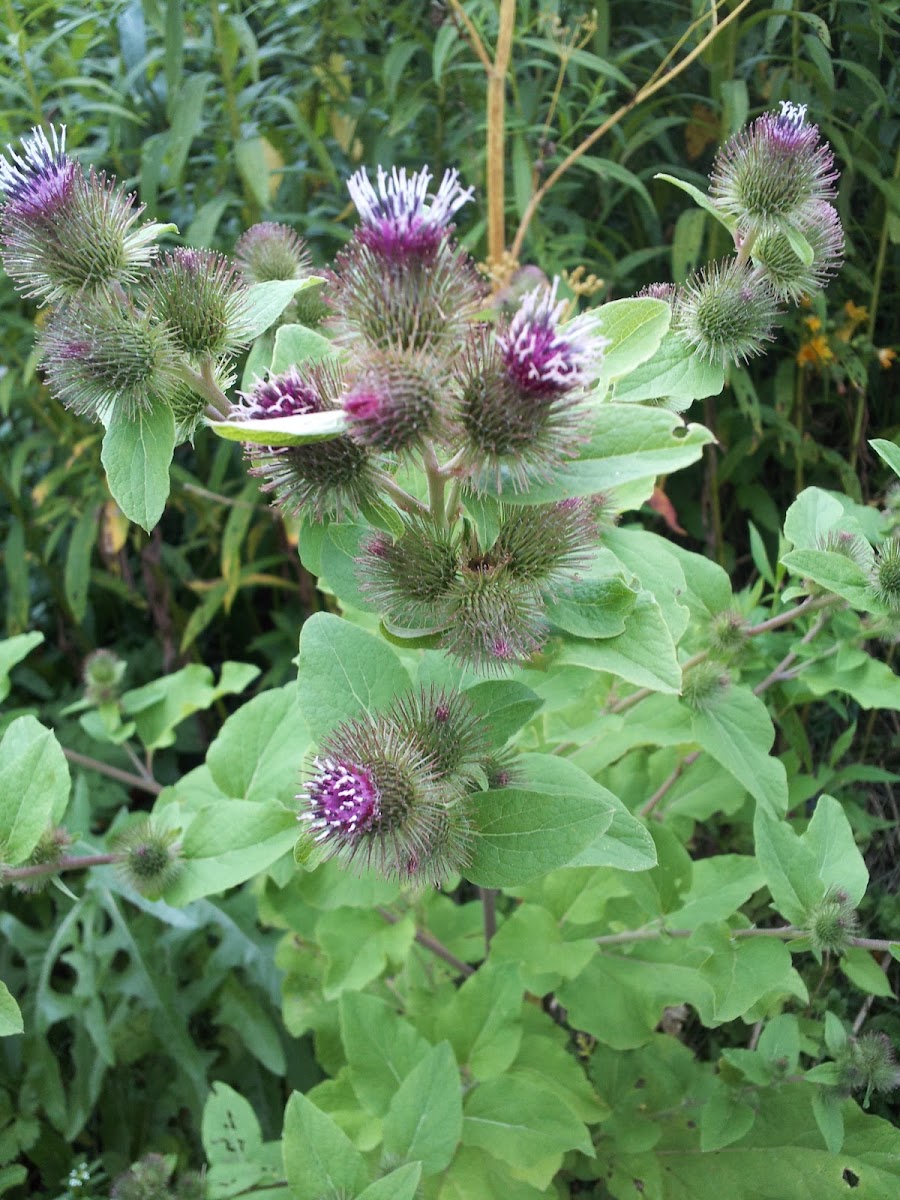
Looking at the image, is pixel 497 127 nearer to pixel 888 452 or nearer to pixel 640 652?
pixel 888 452

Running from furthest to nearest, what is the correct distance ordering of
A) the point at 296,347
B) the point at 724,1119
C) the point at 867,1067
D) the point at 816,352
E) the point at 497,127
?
the point at 816,352 → the point at 497,127 → the point at 724,1119 → the point at 867,1067 → the point at 296,347

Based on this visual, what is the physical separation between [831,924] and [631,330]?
84 cm

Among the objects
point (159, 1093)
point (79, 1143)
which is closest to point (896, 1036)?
point (159, 1093)

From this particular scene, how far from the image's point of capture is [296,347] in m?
1.08

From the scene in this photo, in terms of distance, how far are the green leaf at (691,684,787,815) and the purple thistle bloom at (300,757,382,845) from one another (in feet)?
2.01

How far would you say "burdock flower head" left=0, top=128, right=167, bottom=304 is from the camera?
3.12 feet

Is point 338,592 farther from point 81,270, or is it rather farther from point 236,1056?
point 236,1056

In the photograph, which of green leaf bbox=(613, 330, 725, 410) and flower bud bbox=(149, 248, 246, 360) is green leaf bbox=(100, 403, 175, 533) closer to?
flower bud bbox=(149, 248, 246, 360)

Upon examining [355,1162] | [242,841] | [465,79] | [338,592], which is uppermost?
[465,79]

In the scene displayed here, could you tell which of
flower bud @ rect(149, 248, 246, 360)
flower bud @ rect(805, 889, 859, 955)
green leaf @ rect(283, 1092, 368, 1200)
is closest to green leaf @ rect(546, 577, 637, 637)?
flower bud @ rect(149, 248, 246, 360)

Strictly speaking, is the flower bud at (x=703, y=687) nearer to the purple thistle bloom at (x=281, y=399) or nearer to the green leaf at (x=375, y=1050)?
the green leaf at (x=375, y=1050)

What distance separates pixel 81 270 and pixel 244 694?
2190 mm

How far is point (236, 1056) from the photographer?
2.23 m

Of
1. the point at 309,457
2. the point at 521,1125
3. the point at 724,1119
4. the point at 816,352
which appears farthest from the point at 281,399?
the point at 816,352
